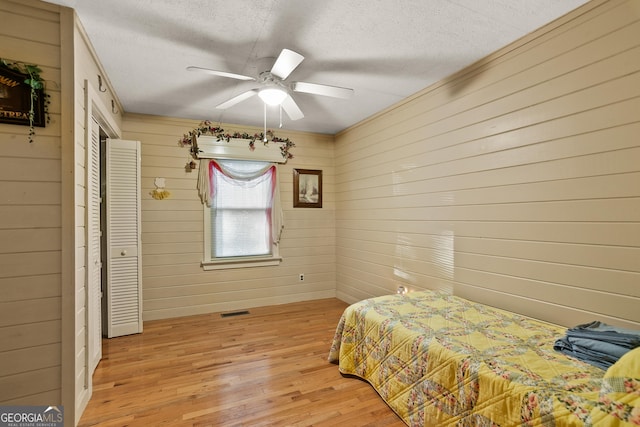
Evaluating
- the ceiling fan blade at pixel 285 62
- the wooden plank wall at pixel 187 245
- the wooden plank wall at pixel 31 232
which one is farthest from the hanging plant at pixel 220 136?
the wooden plank wall at pixel 31 232

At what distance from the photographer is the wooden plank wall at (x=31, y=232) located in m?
1.76

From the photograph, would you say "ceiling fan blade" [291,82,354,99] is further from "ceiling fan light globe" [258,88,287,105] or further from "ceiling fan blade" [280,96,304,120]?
"ceiling fan blade" [280,96,304,120]

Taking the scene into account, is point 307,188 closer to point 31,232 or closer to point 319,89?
point 319,89

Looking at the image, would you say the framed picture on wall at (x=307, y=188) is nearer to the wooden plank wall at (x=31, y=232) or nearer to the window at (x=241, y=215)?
the window at (x=241, y=215)

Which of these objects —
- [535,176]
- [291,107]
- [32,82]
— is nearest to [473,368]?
[535,176]

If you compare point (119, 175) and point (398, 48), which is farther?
point (119, 175)

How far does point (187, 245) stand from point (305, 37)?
9.92 ft

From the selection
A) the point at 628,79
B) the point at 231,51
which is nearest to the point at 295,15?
the point at 231,51

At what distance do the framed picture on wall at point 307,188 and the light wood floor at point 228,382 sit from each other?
1.89 m

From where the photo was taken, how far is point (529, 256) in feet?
7.44

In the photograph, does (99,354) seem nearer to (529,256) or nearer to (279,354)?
(279,354)

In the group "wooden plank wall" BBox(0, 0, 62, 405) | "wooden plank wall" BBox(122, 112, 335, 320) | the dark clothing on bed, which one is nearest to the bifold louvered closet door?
"wooden plank wall" BBox(122, 112, 335, 320)

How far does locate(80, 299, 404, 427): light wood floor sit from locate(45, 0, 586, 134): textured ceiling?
263cm

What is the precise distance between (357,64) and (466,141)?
1204 mm
